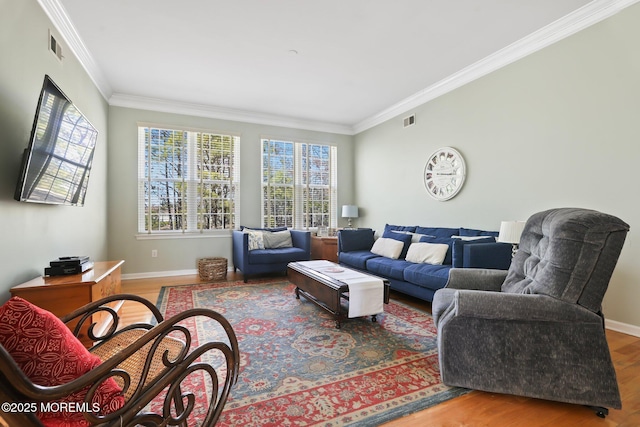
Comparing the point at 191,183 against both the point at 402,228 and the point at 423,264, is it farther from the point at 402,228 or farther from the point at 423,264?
the point at 423,264

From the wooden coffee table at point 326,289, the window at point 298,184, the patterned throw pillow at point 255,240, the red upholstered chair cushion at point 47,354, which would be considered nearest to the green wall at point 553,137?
the wooden coffee table at point 326,289

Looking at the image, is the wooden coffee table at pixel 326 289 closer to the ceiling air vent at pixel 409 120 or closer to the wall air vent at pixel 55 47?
the ceiling air vent at pixel 409 120

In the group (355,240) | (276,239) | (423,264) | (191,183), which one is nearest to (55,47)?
(191,183)

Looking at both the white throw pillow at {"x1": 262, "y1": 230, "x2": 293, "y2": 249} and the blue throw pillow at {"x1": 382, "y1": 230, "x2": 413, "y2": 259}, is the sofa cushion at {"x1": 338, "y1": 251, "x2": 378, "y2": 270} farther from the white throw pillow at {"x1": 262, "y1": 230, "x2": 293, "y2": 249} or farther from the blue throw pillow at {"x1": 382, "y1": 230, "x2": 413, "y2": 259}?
the white throw pillow at {"x1": 262, "y1": 230, "x2": 293, "y2": 249}

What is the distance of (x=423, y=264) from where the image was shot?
11.5 feet

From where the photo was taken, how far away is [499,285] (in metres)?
2.24

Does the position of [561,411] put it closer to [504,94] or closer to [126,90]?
[504,94]

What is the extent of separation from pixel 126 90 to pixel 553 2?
209 inches

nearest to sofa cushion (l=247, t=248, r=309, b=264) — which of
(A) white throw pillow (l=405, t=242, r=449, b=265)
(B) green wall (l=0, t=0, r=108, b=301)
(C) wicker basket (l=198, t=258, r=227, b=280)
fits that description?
(C) wicker basket (l=198, t=258, r=227, b=280)

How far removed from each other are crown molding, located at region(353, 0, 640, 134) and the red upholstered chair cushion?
14.1 feet

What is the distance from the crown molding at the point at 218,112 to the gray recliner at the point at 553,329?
4.82m

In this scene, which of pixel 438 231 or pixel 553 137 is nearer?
pixel 553 137

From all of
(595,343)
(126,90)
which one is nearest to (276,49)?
(126,90)

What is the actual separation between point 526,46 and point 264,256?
13.8ft
